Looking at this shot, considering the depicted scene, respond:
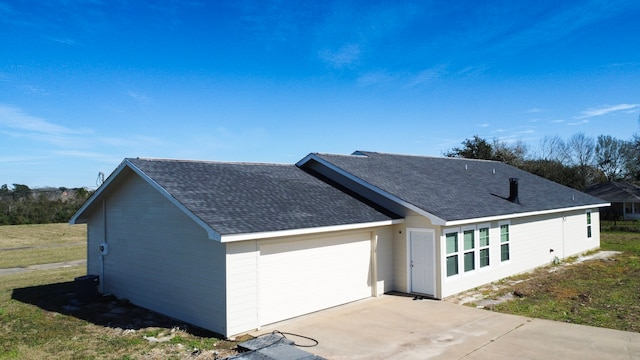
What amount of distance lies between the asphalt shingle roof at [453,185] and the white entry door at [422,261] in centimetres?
89

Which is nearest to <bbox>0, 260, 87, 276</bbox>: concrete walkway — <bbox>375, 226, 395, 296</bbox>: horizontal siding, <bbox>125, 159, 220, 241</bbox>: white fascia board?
<bbox>125, 159, 220, 241</bbox>: white fascia board

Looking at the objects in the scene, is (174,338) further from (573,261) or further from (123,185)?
(573,261)

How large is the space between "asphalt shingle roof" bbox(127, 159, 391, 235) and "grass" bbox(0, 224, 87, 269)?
1541 centimetres

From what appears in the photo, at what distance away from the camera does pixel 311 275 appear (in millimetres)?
12211

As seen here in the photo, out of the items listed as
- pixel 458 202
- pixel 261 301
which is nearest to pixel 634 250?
pixel 458 202

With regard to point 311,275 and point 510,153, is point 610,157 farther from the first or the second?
point 311,275

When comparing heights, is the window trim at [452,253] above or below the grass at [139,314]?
above

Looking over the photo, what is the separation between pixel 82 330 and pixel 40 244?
2683 cm

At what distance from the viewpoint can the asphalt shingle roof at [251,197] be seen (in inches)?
431

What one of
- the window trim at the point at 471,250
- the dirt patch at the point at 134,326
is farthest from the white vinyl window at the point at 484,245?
the dirt patch at the point at 134,326

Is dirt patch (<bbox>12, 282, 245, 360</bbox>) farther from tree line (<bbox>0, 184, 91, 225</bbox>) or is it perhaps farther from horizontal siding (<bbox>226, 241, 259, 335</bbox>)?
tree line (<bbox>0, 184, 91, 225</bbox>)

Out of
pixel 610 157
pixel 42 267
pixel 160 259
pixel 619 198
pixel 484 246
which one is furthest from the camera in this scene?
pixel 610 157

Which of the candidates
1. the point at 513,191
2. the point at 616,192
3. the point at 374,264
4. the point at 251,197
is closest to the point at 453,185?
the point at 513,191

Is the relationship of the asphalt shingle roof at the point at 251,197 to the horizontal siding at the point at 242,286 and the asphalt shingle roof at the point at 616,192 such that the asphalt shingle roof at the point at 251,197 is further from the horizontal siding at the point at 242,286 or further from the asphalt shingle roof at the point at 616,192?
the asphalt shingle roof at the point at 616,192
